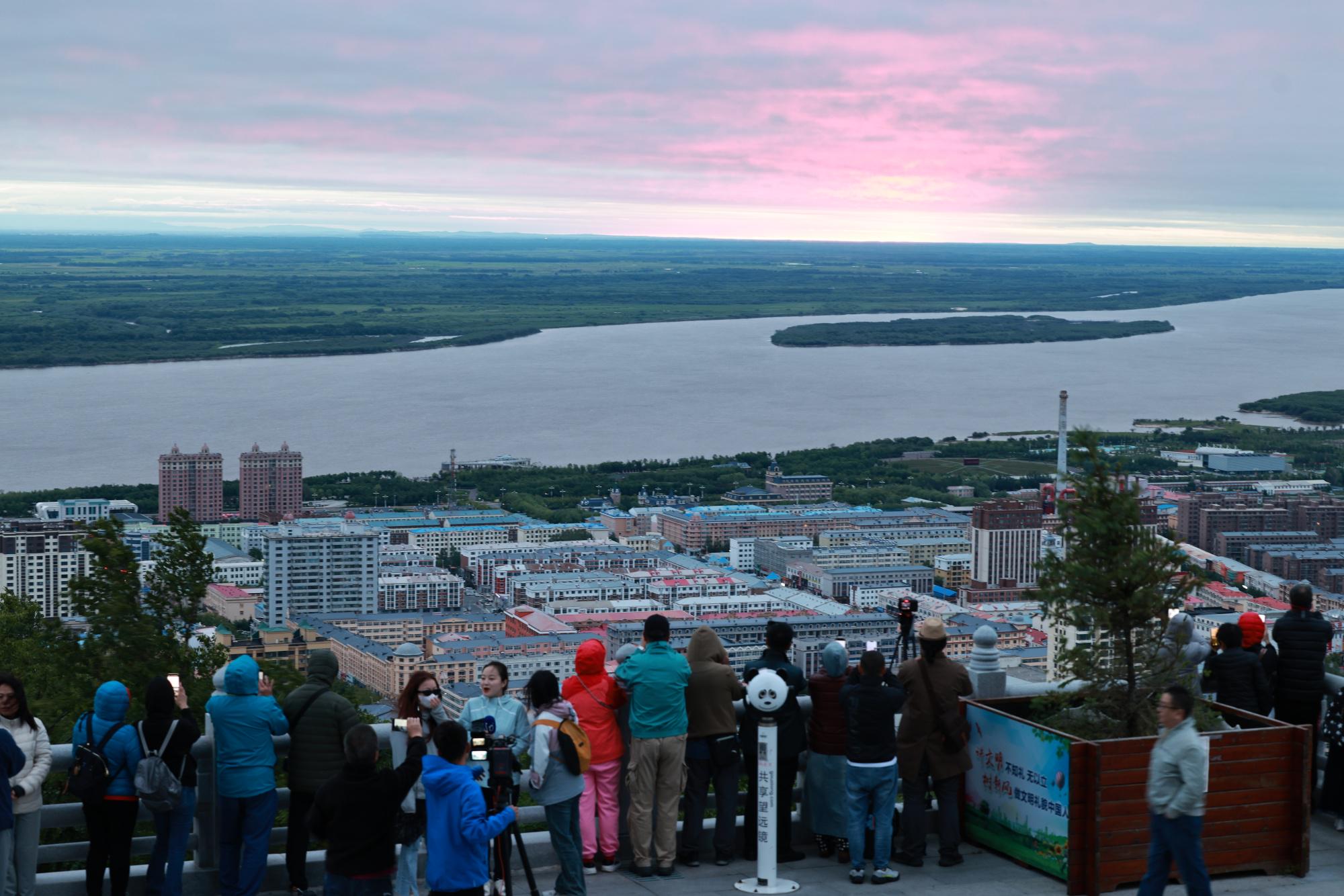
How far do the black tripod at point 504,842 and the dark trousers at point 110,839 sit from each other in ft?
2.81

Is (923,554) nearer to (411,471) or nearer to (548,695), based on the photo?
(411,471)

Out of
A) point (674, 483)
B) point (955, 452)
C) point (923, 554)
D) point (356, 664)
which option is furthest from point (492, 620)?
point (955, 452)

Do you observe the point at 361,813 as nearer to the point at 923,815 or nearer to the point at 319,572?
the point at 923,815

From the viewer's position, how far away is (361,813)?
3818 millimetres

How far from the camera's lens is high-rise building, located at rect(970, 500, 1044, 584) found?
38281mm

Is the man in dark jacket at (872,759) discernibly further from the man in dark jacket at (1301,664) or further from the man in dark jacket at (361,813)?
the man in dark jacket at (1301,664)

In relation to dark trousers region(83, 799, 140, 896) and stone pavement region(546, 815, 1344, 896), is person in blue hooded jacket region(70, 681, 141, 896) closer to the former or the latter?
dark trousers region(83, 799, 140, 896)

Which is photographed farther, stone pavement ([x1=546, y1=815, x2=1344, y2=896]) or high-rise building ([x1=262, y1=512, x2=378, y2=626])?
high-rise building ([x1=262, y1=512, x2=378, y2=626])

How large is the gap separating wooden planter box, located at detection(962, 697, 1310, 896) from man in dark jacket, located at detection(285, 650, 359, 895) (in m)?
1.72

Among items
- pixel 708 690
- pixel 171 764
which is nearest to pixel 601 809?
pixel 708 690

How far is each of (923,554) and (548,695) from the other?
122 feet

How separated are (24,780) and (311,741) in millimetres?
659

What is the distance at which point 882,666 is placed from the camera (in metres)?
4.48

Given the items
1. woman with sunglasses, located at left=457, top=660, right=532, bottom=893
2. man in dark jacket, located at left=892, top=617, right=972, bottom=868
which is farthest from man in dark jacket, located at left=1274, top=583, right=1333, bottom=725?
woman with sunglasses, located at left=457, top=660, right=532, bottom=893
